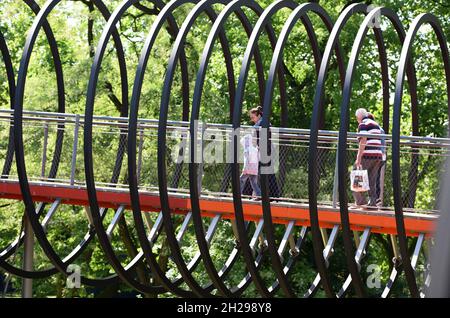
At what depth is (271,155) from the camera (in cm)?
1355

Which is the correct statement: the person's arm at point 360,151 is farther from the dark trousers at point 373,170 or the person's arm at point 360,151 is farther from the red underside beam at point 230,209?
the red underside beam at point 230,209

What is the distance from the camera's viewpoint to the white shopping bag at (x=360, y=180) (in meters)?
13.1

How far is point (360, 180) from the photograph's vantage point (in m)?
13.1

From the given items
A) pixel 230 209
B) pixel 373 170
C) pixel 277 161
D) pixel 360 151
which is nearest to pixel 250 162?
pixel 277 161

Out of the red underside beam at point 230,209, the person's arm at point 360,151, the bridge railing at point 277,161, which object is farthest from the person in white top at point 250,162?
the person's arm at point 360,151

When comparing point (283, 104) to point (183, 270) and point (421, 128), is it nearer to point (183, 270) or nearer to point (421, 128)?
point (183, 270)

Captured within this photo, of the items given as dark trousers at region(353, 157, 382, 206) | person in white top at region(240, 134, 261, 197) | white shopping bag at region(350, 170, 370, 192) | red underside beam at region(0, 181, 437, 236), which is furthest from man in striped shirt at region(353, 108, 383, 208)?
person in white top at region(240, 134, 261, 197)

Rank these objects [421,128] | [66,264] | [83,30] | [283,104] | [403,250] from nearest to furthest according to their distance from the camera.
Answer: [403,250], [66,264], [283,104], [421,128], [83,30]

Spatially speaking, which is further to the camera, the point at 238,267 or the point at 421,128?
the point at 421,128

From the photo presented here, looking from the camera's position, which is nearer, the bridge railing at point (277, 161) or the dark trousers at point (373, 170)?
the dark trousers at point (373, 170)

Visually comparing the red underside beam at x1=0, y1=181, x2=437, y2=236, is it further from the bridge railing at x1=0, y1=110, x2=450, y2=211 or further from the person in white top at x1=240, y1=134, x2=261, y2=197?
the person in white top at x1=240, y1=134, x2=261, y2=197

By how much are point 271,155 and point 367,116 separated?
1.52m

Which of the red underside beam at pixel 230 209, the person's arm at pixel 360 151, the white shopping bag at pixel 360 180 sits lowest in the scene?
the red underside beam at pixel 230 209
